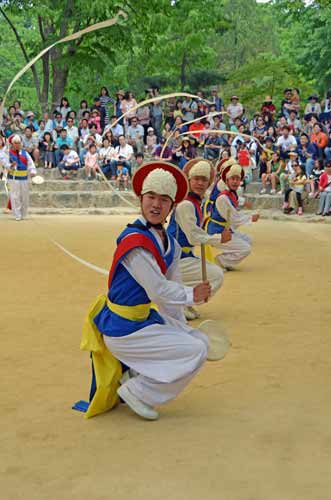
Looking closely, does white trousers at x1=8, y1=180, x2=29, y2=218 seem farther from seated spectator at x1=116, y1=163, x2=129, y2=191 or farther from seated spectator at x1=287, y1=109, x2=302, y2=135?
seated spectator at x1=287, y1=109, x2=302, y2=135

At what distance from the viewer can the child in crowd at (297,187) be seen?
1784 cm

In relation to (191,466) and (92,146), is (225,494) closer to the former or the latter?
(191,466)

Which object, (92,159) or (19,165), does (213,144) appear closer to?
(92,159)

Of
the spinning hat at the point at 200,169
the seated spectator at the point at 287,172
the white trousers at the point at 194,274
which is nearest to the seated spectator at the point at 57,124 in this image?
the seated spectator at the point at 287,172

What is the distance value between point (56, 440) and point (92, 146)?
657 inches

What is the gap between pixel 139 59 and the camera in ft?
103

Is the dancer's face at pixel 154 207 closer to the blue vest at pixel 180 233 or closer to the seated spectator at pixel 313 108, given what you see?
the blue vest at pixel 180 233

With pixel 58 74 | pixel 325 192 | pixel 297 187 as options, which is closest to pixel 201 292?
pixel 325 192

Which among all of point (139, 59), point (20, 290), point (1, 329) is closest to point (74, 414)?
point (1, 329)

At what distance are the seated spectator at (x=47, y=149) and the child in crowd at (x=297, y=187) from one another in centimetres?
683

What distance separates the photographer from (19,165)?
16969 millimetres

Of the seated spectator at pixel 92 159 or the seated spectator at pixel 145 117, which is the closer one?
the seated spectator at pixel 92 159

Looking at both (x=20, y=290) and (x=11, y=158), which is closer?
(x=20, y=290)

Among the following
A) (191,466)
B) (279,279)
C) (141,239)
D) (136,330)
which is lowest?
(279,279)
